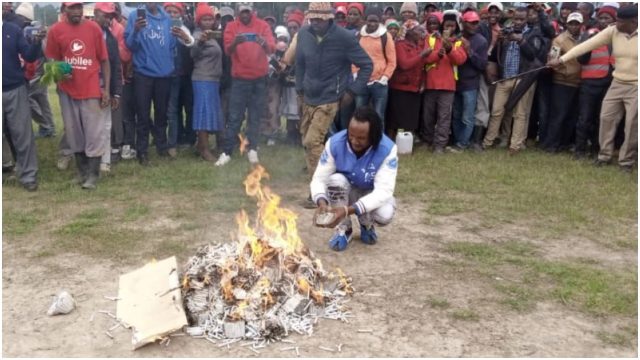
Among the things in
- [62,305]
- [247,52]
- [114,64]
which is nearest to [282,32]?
[247,52]

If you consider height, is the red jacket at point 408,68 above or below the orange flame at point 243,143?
above

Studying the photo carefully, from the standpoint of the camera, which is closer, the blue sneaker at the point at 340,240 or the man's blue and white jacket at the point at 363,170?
the man's blue and white jacket at the point at 363,170

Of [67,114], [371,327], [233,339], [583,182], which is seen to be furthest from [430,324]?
[67,114]

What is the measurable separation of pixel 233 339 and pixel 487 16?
7425 millimetres

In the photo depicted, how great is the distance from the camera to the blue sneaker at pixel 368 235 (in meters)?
5.79

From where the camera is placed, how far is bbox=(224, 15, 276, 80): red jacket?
8.55 m

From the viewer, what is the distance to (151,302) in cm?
436

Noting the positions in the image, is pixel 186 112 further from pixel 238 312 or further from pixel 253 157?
pixel 238 312

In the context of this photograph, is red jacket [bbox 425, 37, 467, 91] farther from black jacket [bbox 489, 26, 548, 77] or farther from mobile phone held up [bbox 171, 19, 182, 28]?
mobile phone held up [bbox 171, 19, 182, 28]

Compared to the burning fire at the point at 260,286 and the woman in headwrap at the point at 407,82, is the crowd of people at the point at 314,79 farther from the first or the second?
the burning fire at the point at 260,286

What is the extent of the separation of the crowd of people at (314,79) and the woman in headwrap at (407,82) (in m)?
0.02

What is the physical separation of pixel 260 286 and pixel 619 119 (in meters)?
6.47

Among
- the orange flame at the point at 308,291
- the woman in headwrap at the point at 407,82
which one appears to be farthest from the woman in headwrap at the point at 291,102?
the orange flame at the point at 308,291

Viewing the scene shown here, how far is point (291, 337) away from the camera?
411 centimetres
